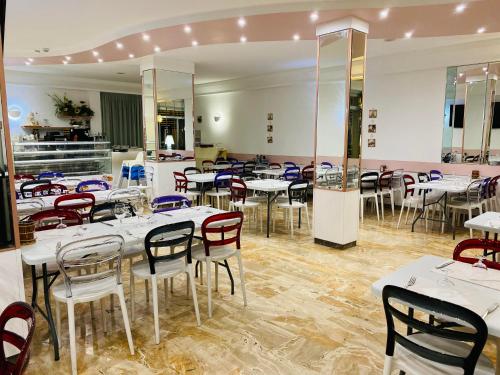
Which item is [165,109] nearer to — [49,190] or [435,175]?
[49,190]

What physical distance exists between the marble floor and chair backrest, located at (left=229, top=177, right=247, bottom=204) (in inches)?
65.2

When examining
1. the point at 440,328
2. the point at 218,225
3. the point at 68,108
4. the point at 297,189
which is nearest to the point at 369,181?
the point at 297,189

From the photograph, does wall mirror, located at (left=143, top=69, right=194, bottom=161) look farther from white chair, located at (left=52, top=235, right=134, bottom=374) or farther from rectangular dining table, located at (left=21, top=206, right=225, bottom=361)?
white chair, located at (left=52, top=235, right=134, bottom=374)

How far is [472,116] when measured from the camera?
7.57m

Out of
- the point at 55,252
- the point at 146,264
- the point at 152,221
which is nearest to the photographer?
the point at 55,252

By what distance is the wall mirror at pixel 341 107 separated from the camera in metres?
5.10

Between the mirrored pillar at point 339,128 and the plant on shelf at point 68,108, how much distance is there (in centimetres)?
925

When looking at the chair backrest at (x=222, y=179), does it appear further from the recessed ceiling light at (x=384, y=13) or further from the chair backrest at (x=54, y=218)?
the recessed ceiling light at (x=384, y=13)

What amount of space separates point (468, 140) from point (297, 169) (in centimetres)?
362

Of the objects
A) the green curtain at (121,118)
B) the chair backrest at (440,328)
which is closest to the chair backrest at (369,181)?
the chair backrest at (440,328)

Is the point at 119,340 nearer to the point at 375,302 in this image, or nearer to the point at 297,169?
the point at 375,302

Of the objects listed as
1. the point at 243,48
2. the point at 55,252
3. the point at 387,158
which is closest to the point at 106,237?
the point at 55,252

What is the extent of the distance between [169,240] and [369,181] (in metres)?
5.35

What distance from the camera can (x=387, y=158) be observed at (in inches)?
342
